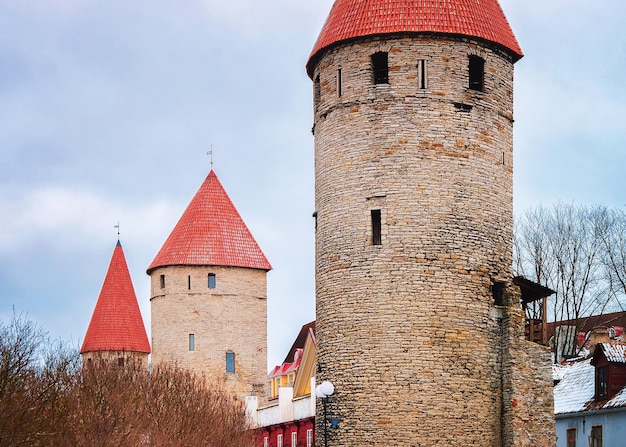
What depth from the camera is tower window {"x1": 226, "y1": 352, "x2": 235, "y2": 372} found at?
53078 millimetres

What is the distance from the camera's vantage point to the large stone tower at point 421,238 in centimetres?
2988

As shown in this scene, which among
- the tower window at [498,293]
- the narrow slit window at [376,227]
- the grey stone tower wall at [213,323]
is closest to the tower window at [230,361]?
the grey stone tower wall at [213,323]

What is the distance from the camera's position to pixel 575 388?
129 ft

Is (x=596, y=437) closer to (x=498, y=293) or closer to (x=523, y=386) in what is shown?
(x=523, y=386)

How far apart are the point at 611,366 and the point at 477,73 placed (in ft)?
31.1

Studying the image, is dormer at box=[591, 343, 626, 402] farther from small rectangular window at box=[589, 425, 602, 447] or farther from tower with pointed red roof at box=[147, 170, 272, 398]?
tower with pointed red roof at box=[147, 170, 272, 398]

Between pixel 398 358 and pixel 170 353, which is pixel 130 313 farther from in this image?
pixel 398 358

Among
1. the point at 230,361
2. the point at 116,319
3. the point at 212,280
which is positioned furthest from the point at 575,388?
the point at 116,319

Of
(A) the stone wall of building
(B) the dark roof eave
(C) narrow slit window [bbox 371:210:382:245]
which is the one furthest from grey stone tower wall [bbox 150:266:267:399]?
(A) the stone wall of building

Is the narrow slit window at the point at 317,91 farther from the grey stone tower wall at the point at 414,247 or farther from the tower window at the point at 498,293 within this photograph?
the tower window at the point at 498,293

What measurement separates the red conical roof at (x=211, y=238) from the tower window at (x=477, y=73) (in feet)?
77.4

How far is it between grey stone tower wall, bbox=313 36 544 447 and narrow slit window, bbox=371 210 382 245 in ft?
0.52

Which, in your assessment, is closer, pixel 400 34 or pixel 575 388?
pixel 400 34

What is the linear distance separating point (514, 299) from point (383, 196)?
380cm
